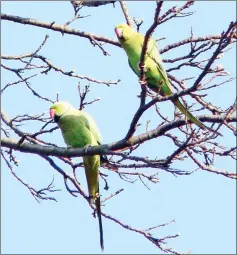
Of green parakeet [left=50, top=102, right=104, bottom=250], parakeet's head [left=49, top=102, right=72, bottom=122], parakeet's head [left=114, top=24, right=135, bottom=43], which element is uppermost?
parakeet's head [left=114, top=24, right=135, bottom=43]

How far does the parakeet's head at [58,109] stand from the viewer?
4.68 m

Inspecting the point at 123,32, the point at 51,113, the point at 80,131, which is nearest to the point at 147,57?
the point at 123,32

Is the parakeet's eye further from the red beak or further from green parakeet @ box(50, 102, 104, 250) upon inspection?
the red beak

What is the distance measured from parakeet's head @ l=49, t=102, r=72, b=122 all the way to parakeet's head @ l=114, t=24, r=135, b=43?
0.70m

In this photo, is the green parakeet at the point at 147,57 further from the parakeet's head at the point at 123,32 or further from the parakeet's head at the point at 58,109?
the parakeet's head at the point at 58,109

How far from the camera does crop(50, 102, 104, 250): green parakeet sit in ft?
15.2

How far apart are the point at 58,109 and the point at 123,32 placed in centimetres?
81

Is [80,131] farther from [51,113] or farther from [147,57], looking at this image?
[147,57]

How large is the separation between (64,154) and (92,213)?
2.54ft

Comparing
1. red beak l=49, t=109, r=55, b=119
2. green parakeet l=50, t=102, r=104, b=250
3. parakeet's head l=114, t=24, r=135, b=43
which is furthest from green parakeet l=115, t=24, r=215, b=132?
red beak l=49, t=109, r=55, b=119

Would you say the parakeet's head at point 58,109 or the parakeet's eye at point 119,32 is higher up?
the parakeet's eye at point 119,32

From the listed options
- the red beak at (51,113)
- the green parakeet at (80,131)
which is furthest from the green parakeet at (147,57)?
the red beak at (51,113)

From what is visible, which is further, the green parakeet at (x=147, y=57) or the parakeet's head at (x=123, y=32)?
the parakeet's head at (x=123, y=32)

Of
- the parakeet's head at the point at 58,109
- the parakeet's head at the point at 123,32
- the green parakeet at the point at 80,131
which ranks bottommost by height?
the green parakeet at the point at 80,131
